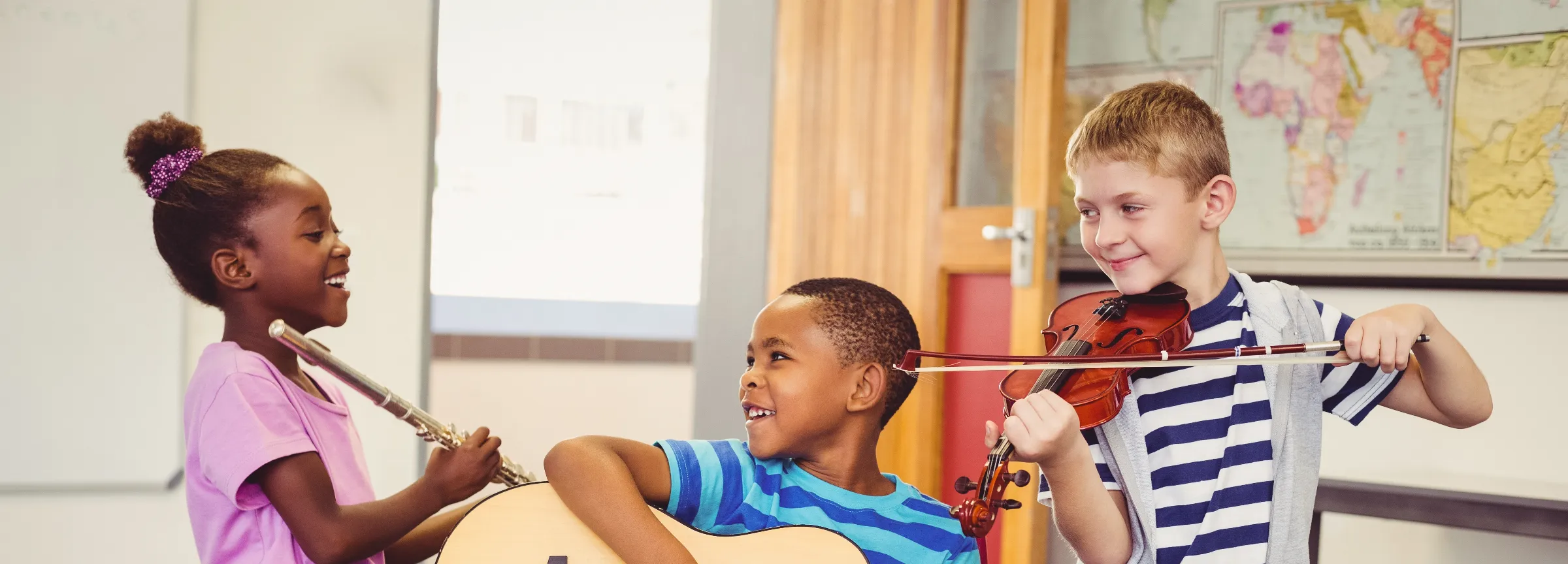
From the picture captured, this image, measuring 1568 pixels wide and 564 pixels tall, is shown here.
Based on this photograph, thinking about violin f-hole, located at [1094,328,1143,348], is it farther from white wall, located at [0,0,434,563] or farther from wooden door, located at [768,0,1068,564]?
white wall, located at [0,0,434,563]

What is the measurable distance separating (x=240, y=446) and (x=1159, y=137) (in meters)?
1.05

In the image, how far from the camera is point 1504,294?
2.36 m

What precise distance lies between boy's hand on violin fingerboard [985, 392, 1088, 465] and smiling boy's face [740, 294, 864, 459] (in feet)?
1.06

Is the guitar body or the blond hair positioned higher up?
the blond hair

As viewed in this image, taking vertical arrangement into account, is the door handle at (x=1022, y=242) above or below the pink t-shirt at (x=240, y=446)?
above

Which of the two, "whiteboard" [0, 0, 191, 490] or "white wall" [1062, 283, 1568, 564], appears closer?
"white wall" [1062, 283, 1568, 564]

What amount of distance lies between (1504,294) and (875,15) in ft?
5.06

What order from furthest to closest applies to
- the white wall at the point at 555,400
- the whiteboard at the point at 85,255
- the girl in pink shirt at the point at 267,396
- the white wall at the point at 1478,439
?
the white wall at the point at 555,400 < the whiteboard at the point at 85,255 < the white wall at the point at 1478,439 < the girl in pink shirt at the point at 267,396

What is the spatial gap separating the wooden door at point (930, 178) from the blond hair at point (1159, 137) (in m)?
1.16

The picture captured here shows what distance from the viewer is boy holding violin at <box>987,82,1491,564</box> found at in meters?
1.09

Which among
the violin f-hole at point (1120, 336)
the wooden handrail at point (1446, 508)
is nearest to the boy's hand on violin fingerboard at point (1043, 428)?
the violin f-hole at point (1120, 336)

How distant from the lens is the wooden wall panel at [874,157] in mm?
2523

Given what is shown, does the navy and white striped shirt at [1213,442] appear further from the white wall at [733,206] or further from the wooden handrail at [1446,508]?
the white wall at [733,206]

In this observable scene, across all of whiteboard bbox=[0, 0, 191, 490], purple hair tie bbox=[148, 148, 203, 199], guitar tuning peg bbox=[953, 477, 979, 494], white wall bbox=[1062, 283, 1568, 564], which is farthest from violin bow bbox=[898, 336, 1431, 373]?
whiteboard bbox=[0, 0, 191, 490]
